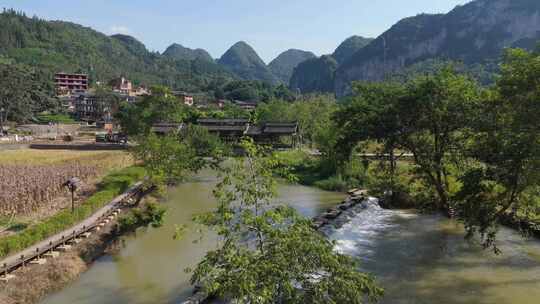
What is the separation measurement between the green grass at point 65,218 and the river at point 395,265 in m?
3.18

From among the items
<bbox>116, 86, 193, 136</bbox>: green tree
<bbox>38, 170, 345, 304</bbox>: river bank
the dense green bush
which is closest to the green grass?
the dense green bush

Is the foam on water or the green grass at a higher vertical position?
the green grass

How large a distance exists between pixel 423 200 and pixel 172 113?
62.4 metres

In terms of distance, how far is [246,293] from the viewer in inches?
348

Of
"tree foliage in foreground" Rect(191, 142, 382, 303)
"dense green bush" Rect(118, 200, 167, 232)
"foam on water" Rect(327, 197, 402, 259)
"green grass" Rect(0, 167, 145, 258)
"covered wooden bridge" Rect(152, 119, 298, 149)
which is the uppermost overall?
"covered wooden bridge" Rect(152, 119, 298, 149)

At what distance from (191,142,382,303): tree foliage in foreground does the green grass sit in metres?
15.3

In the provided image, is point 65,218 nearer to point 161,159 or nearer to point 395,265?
point 161,159

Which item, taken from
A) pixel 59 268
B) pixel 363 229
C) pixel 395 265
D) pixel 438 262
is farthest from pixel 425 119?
pixel 59 268

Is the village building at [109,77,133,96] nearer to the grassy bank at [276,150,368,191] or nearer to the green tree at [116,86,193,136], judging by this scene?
the green tree at [116,86,193,136]

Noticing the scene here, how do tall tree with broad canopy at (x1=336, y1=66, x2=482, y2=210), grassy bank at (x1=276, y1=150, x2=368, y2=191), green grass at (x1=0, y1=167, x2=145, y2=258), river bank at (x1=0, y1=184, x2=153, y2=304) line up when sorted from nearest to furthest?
river bank at (x1=0, y1=184, x2=153, y2=304)
green grass at (x1=0, y1=167, x2=145, y2=258)
tall tree with broad canopy at (x1=336, y1=66, x2=482, y2=210)
grassy bank at (x1=276, y1=150, x2=368, y2=191)

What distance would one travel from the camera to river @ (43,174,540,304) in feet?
63.5

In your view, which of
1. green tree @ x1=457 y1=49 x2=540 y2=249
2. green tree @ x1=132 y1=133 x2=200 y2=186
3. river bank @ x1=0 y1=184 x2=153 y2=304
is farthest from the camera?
green tree @ x1=132 y1=133 x2=200 y2=186

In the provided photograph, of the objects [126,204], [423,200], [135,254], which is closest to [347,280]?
[135,254]

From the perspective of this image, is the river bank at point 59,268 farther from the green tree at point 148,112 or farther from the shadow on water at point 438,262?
the green tree at point 148,112
